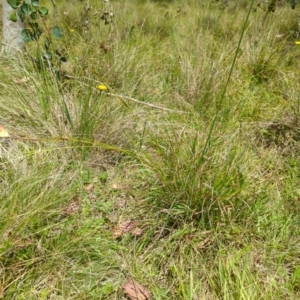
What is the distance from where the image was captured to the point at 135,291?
1215 mm

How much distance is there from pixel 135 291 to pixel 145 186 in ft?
1.78

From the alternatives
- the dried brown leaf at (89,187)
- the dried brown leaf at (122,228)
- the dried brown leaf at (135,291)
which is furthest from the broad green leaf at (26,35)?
the dried brown leaf at (135,291)

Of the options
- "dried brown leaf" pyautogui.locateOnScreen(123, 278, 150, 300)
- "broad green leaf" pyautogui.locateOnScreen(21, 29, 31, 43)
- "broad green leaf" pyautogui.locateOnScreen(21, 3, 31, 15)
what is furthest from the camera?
"broad green leaf" pyautogui.locateOnScreen(21, 29, 31, 43)

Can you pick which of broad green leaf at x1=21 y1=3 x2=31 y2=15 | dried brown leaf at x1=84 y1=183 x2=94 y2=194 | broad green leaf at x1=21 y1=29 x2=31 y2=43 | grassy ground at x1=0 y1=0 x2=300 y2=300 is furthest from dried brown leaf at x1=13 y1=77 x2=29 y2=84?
dried brown leaf at x1=84 y1=183 x2=94 y2=194

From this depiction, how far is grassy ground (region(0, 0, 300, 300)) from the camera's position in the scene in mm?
1252

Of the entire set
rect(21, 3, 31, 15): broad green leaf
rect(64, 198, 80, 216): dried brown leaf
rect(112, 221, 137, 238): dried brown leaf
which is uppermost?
rect(21, 3, 31, 15): broad green leaf

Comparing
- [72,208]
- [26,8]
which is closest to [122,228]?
[72,208]

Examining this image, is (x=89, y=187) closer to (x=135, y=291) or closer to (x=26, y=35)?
(x=135, y=291)

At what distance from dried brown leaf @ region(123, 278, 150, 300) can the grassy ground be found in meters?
0.02

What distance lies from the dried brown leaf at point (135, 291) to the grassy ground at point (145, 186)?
0.07ft

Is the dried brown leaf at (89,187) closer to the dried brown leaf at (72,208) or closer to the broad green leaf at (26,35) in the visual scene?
the dried brown leaf at (72,208)

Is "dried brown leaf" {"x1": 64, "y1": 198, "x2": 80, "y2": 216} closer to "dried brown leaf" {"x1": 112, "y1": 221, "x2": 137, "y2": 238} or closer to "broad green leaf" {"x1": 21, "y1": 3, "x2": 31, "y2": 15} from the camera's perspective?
"dried brown leaf" {"x1": 112, "y1": 221, "x2": 137, "y2": 238}

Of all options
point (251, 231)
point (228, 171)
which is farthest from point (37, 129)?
point (251, 231)

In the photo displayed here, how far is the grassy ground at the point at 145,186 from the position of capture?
4.11 ft
